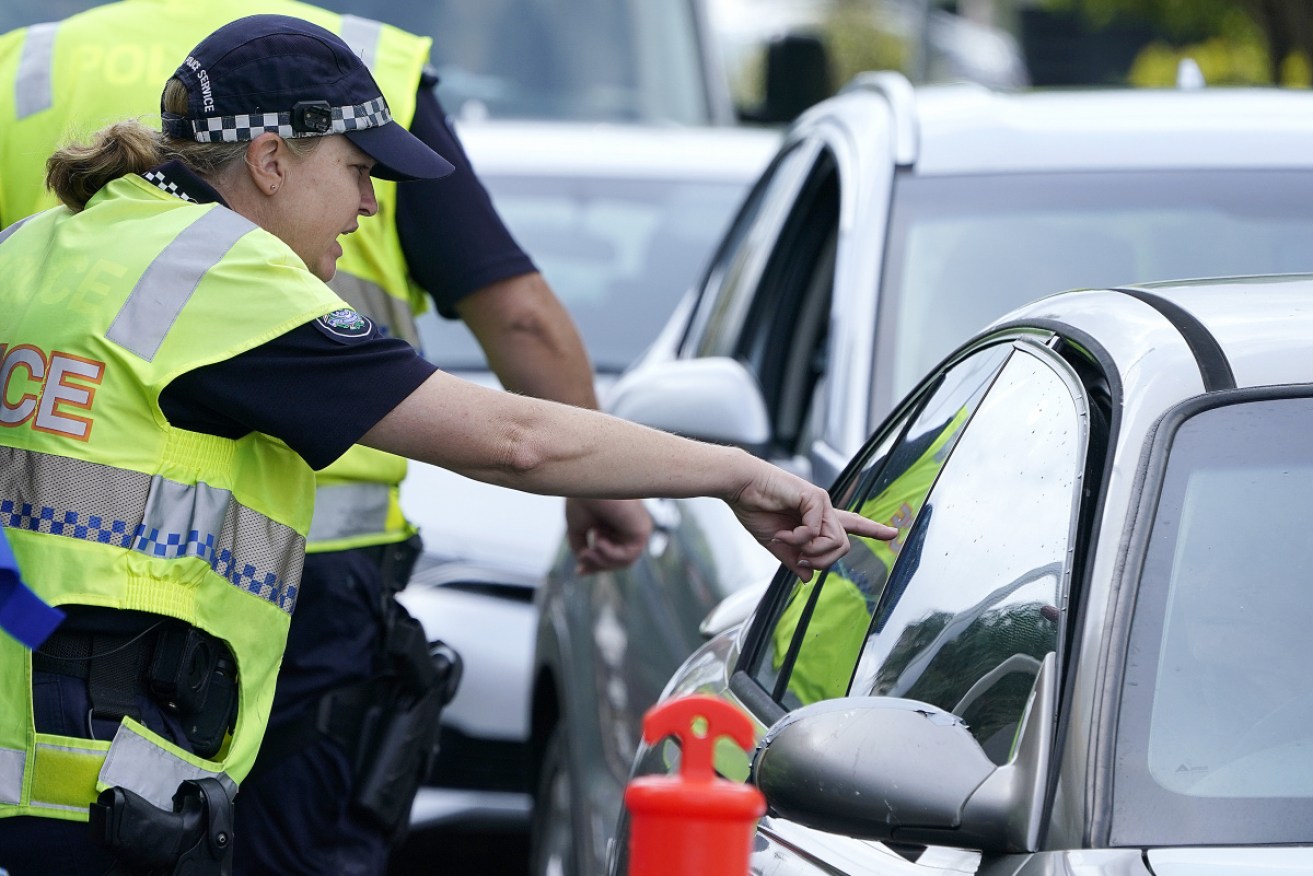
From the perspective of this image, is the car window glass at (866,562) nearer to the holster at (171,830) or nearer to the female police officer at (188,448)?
the female police officer at (188,448)

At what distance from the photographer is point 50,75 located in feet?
11.8

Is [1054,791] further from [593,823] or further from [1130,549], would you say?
[593,823]

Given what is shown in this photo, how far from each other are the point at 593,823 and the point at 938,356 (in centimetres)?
106

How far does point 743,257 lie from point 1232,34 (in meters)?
13.9

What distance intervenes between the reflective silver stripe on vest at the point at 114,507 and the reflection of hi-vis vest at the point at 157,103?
83cm

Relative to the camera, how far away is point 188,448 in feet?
8.57

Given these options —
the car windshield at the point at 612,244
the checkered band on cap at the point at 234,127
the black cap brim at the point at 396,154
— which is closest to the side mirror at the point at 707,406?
the black cap brim at the point at 396,154

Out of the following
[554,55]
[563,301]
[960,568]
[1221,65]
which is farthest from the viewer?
[1221,65]

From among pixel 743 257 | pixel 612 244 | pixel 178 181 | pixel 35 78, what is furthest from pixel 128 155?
pixel 612 244

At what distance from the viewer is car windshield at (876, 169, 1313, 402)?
372 centimetres

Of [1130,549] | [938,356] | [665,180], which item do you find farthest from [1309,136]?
[665,180]

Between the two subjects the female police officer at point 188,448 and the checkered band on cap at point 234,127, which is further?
the checkered band on cap at point 234,127

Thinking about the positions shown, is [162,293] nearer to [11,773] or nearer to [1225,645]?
[11,773]

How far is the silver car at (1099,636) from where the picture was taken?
1955 mm
